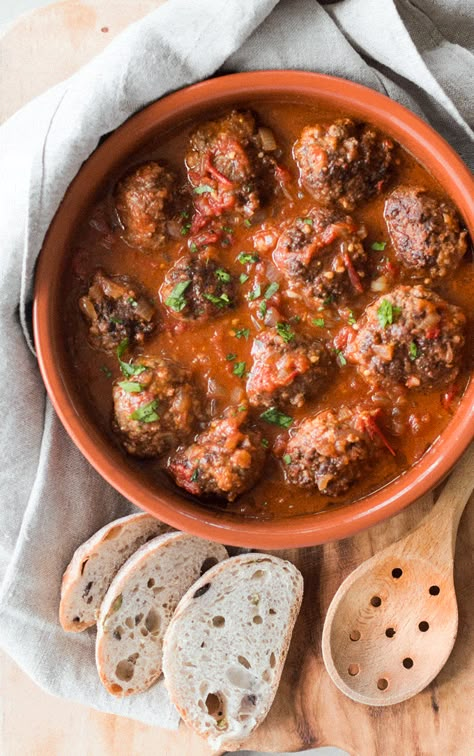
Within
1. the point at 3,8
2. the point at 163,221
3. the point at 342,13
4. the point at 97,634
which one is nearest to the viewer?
the point at 163,221

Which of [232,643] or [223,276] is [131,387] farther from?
[232,643]

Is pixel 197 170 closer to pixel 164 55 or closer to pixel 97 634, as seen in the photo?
pixel 164 55

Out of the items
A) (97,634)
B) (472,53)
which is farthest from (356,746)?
(472,53)

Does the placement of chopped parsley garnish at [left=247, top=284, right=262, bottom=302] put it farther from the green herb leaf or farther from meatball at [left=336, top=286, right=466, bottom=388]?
meatball at [left=336, top=286, right=466, bottom=388]

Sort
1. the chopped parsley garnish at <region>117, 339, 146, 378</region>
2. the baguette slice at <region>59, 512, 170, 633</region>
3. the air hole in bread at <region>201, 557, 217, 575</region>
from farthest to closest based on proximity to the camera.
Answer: the air hole in bread at <region>201, 557, 217, 575</region>, the baguette slice at <region>59, 512, 170, 633</region>, the chopped parsley garnish at <region>117, 339, 146, 378</region>

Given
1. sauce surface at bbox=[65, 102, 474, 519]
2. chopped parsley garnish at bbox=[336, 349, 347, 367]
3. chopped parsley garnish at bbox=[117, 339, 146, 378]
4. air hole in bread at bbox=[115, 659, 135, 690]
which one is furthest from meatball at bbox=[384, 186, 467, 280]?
air hole in bread at bbox=[115, 659, 135, 690]

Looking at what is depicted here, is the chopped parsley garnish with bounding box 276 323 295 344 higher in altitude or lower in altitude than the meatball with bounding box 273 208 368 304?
lower

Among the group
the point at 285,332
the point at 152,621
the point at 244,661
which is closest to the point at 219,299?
the point at 285,332

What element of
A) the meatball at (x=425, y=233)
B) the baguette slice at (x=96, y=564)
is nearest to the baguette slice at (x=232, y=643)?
the baguette slice at (x=96, y=564)
